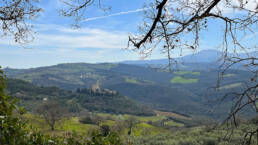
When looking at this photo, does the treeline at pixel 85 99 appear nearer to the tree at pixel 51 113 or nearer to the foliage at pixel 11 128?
the tree at pixel 51 113

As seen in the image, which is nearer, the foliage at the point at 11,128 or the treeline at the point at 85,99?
the foliage at the point at 11,128

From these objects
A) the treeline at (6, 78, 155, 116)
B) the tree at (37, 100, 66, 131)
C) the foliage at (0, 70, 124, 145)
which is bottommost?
the treeline at (6, 78, 155, 116)

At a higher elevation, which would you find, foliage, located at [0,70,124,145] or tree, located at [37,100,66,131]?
foliage, located at [0,70,124,145]

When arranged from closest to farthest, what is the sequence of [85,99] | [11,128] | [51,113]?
[11,128], [51,113], [85,99]

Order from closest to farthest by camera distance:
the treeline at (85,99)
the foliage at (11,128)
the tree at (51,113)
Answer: the foliage at (11,128) → the tree at (51,113) → the treeline at (85,99)

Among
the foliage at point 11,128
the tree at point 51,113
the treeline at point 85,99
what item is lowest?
the treeline at point 85,99

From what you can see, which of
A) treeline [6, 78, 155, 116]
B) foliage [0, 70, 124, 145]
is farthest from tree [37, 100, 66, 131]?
treeline [6, 78, 155, 116]

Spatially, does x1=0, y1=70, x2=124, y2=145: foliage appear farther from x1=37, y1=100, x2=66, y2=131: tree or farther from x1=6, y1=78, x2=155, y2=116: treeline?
x1=6, y1=78, x2=155, y2=116: treeline

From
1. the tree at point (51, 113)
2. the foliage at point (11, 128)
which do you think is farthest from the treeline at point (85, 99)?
the foliage at point (11, 128)

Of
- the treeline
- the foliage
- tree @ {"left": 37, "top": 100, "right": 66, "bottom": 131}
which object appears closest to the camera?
the foliage

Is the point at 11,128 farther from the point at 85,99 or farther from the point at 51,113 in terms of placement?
the point at 85,99

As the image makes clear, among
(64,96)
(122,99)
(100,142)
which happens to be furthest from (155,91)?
(100,142)

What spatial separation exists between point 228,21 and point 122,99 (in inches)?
4436

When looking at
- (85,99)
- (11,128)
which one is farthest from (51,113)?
(85,99)
